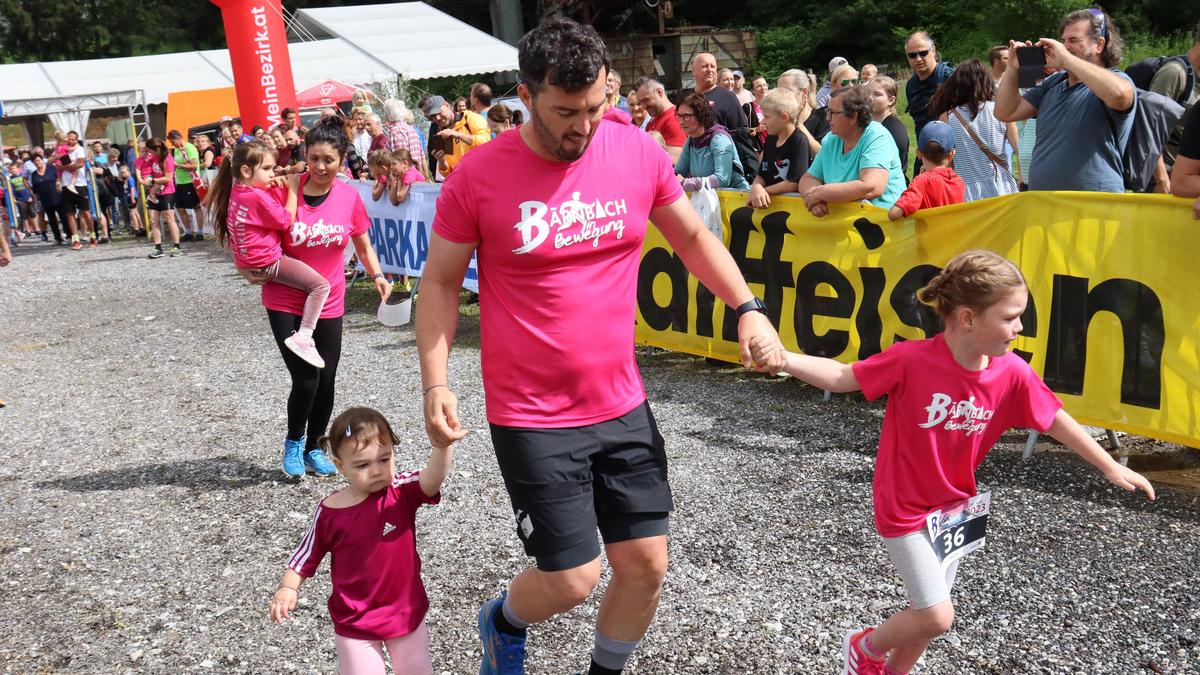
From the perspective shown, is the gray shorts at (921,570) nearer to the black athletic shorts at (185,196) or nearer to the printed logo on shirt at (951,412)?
the printed logo on shirt at (951,412)

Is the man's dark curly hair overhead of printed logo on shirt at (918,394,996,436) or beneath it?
overhead

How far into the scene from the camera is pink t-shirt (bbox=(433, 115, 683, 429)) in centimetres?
313

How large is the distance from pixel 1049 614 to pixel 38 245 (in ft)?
81.1

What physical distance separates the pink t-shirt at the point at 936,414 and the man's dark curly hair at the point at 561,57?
4.11 ft

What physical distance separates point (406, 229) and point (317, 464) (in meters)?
6.02

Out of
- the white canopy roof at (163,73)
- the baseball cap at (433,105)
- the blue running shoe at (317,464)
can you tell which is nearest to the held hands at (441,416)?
the blue running shoe at (317,464)

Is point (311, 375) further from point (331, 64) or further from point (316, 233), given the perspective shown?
point (331, 64)

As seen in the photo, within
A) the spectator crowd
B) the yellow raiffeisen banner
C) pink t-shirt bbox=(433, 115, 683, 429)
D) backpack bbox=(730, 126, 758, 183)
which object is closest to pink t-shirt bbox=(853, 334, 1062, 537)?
pink t-shirt bbox=(433, 115, 683, 429)

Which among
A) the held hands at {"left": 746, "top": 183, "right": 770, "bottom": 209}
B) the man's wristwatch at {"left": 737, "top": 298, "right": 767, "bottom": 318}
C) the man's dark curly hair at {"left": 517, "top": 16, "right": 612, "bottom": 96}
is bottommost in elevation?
the held hands at {"left": 746, "top": 183, "right": 770, "bottom": 209}

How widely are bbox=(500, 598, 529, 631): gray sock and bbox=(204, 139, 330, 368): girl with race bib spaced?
300 centimetres

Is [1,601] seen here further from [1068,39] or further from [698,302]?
[1068,39]

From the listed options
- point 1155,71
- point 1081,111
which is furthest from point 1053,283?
point 1155,71

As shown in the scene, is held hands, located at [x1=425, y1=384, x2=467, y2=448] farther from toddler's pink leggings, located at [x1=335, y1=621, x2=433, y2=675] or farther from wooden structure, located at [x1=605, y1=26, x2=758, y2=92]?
wooden structure, located at [x1=605, y1=26, x2=758, y2=92]

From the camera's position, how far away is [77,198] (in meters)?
23.4
